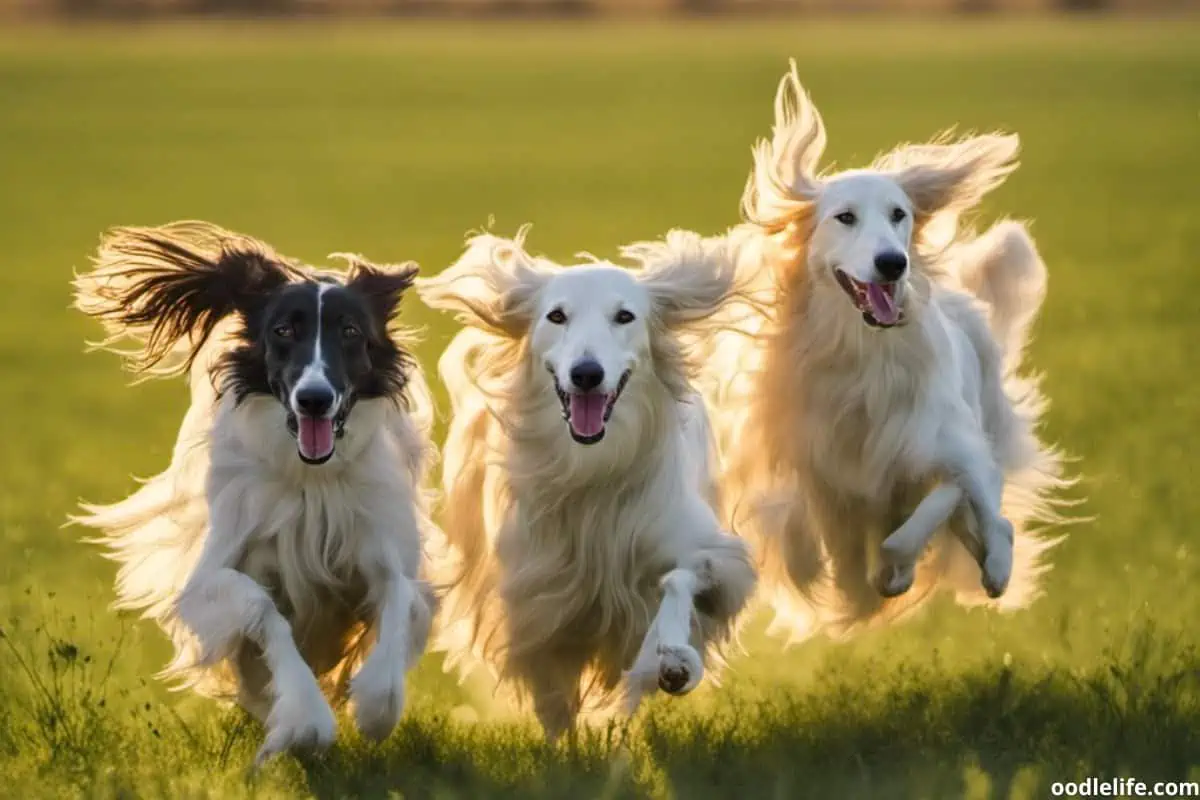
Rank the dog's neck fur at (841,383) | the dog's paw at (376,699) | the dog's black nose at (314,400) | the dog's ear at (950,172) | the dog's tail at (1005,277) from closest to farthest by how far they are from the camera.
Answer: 1. the dog's paw at (376,699)
2. the dog's black nose at (314,400)
3. the dog's neck fur at (841,383)
4. the dog's ear at (950,172)
5. the dog's tail at (1005,277)

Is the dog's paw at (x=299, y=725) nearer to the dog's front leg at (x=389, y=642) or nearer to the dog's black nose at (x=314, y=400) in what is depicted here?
the dog's front leg at (x=389, y=642)

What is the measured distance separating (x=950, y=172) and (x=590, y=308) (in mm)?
1856

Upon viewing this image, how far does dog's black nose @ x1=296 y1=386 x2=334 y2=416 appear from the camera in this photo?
22.5ft

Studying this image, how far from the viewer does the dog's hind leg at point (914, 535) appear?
25.9 ft

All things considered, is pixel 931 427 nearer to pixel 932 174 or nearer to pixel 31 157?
pixel 932 174

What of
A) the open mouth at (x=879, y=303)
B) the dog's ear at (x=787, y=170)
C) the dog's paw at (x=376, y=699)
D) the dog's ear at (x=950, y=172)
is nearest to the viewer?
the dog's paw at (x=376, y=699)

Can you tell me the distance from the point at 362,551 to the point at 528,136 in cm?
3459

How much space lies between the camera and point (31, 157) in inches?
1454

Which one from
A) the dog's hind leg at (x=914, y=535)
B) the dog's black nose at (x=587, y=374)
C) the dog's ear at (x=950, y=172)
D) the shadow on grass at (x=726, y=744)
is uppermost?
the dog's ear at (x=950, y=172)

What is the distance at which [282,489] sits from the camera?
23.4ft

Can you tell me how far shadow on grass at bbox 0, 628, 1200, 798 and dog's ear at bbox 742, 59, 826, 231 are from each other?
1.83m

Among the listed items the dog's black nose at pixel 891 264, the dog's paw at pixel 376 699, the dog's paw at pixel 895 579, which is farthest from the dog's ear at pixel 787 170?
the dog's paw at pixel 376 699

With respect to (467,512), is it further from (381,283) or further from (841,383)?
(841,383)

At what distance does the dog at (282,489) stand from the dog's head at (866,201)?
60.3 inches
